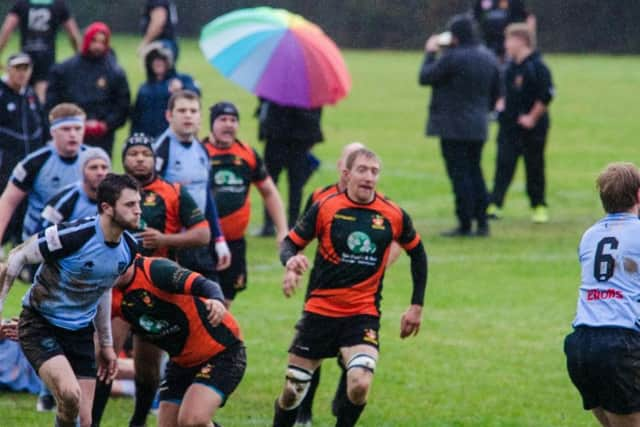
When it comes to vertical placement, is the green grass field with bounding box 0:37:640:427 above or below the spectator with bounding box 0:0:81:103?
below

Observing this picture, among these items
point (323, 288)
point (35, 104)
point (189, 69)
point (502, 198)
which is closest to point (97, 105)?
point (35, 104)

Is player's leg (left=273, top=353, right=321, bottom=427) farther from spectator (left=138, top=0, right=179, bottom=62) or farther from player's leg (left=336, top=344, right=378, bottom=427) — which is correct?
spectator (left=138, top=0, right=179, bottom=62)

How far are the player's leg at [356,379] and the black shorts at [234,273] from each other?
2.55 meters

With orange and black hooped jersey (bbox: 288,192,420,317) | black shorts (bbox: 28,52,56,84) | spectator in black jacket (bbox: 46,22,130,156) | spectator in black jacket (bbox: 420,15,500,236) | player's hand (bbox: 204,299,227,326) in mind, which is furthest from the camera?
black shorts (bbox: 28,52,56,84)

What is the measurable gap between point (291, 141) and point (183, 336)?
7.88 meters

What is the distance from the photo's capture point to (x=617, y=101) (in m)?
32.8

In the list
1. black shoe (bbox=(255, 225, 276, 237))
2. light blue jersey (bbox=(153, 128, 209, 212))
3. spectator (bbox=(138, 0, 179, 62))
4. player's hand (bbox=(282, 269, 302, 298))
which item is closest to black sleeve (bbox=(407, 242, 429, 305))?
player's hand (bbox=(282, 269, 302, 298))

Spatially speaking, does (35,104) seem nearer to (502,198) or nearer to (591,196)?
(502,198)

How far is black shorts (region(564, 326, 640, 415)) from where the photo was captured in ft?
24.3

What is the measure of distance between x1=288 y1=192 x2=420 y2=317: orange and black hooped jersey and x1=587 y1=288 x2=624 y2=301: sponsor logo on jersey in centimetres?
154

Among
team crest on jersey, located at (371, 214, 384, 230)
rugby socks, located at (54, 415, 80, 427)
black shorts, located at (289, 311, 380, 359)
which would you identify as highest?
team crest on jersey, located at (371, 214, 384, 230)

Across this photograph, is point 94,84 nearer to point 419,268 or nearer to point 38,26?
point 38,26

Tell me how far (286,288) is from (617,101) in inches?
1010

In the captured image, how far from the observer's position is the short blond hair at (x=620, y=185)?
750 cm
